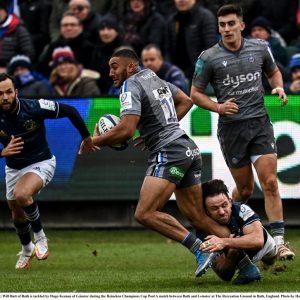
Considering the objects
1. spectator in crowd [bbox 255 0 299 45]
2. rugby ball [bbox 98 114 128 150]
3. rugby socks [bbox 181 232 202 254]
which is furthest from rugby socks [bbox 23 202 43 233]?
spectator in crowd [bbox 255 0 299 45]

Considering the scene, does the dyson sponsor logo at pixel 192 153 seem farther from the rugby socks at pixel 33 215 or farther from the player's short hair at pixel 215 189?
the rugby socks at pixel 33 215

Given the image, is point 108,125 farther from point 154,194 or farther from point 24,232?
point 24,232

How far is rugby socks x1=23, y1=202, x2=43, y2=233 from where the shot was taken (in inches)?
533

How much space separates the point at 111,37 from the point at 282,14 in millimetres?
3136

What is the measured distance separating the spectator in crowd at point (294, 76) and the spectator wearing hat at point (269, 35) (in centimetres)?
74

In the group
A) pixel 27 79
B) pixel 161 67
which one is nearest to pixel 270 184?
pixel 161 67

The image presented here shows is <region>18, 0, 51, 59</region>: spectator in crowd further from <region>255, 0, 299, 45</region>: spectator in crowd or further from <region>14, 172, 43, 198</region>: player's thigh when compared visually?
<region>14, 172, 43, 198</region>: player's thigh

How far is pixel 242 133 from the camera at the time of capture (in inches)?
490

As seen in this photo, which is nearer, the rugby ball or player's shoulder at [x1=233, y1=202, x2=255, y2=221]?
player's shoulder at [x1=233, y1=202, x2=255, y2=221]

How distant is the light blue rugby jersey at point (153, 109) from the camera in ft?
37.6

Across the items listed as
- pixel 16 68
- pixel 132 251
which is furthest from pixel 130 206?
pixel 16 68

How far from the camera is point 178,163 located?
11.4 meters

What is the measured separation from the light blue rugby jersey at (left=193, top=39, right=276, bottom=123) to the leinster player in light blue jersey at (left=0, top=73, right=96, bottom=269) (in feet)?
5.50

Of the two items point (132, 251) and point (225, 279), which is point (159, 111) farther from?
point (132, 251)
